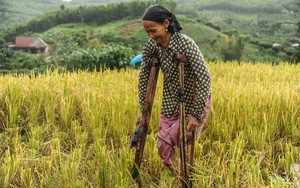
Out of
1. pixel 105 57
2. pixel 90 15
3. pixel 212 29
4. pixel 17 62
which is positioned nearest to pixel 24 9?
pixel 90 15

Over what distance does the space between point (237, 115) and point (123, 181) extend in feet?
5.83

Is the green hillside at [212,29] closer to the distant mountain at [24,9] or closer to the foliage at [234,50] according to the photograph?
the foliage at [234,50]

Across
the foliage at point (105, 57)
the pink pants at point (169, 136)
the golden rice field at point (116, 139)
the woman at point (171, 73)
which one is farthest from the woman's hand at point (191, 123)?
the foliage at point (105, 57)

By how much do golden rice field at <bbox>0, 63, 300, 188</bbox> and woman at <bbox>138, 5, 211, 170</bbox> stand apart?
0.30m

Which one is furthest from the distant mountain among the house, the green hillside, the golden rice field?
the golden rice field

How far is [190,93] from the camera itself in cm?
241

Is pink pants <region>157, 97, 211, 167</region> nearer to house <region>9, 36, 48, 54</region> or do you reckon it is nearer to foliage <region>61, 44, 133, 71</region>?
foliage <region>61, 44, 133, 71</region>

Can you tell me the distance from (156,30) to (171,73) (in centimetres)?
34

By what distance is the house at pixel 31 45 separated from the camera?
45463 mm

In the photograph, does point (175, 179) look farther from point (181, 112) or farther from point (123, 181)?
point (181, 112)

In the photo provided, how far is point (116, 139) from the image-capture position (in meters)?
3.28

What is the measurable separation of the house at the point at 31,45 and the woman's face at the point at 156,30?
4572 cm

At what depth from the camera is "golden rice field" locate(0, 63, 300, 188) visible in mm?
2398

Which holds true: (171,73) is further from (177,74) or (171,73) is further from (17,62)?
(17,62)
